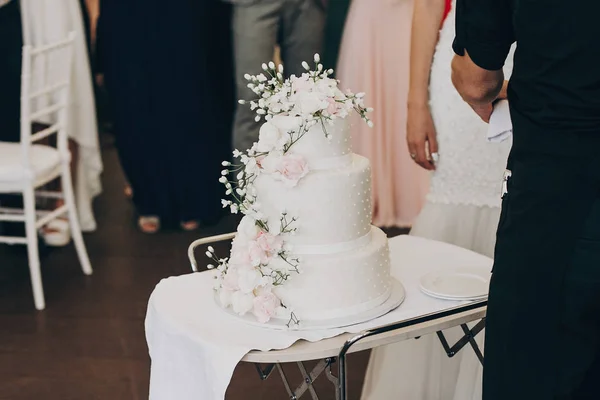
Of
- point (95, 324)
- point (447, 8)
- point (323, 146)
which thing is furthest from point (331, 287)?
point (95, 324)

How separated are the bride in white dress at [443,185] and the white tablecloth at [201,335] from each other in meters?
0.50

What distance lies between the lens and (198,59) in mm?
4332

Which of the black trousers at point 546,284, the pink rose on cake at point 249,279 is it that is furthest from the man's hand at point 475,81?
the pink rose on cake at point 249,279

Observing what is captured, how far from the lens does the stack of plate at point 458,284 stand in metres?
1.80

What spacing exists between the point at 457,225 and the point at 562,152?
112 cm

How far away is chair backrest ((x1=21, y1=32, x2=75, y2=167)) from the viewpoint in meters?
3.47

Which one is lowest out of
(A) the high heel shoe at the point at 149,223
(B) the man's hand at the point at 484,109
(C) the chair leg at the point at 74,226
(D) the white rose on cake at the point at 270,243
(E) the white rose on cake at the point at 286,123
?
(A) the high heel shoe at the point at 149,223

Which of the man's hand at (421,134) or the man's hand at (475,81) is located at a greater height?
the man's hand at (475,81)

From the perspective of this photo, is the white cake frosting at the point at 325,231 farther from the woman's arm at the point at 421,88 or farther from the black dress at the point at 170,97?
the black dress at the point at 170,97

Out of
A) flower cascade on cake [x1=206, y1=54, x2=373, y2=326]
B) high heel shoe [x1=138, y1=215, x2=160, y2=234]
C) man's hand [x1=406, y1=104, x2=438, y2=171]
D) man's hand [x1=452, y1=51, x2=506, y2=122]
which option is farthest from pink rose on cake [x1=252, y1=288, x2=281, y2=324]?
high heel shoe [x1=138, y1=215, x2=160, y2=234]

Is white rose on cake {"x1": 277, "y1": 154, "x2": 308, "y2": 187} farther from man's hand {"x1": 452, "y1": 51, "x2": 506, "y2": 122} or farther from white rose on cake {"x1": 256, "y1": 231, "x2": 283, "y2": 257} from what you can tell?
man's hand {"x1": 452, "y1": 51, "x2": 506, "y2": 122}

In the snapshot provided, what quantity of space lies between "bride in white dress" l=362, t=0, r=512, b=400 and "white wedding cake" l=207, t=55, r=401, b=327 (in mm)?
649

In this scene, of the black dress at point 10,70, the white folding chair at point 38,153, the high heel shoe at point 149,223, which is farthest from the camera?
the high heel shoe at point 149,223

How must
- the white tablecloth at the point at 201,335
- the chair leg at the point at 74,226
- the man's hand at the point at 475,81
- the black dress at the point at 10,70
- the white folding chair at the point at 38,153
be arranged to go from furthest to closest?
the black dress at the point at 10,70 → the chair leg at the point at 74,226 → the white folding chair at the point at 38,153 → the white tablecloth at the point at 201,335 → the man's hand at the point at 475,81
